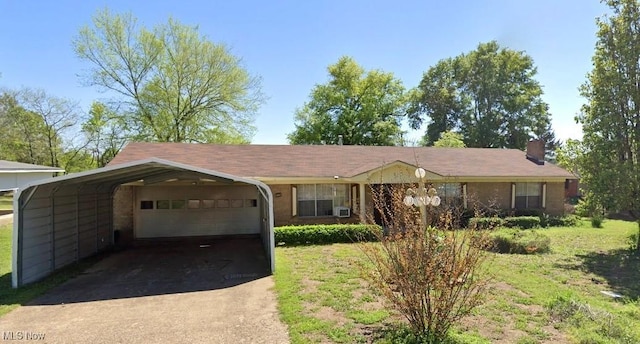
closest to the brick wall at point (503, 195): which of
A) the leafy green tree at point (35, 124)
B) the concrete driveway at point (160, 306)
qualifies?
the concrete driveway at point (160, 306)

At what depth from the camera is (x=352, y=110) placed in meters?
37.5

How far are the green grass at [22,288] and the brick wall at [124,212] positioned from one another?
353 cm

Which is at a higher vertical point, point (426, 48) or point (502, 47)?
point (502, 47)

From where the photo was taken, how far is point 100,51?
26703mm

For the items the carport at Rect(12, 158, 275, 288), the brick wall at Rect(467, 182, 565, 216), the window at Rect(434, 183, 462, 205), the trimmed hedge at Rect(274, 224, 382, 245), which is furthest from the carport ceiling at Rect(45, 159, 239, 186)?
the brick wall at Rect(467, 182, 565, 216)

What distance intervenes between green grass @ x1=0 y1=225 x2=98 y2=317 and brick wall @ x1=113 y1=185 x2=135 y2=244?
353 cm

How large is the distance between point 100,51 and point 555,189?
31280 mm

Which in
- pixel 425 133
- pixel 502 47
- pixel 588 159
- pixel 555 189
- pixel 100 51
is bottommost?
pixel 555 189

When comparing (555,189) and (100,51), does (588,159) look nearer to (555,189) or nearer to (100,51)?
(555,189)

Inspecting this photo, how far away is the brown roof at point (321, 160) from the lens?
53.5 feet

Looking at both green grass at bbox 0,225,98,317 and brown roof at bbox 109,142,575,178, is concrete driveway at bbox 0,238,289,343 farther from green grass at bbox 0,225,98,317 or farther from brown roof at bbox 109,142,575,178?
brown roof at bbox 109,142,575,178

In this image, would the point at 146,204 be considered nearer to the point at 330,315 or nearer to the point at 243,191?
the point at 243,191

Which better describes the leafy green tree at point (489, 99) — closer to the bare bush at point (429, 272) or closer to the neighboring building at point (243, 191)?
the neighboring building at point (243, 191)

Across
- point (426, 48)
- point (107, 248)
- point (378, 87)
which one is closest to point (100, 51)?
point (107, 248)
